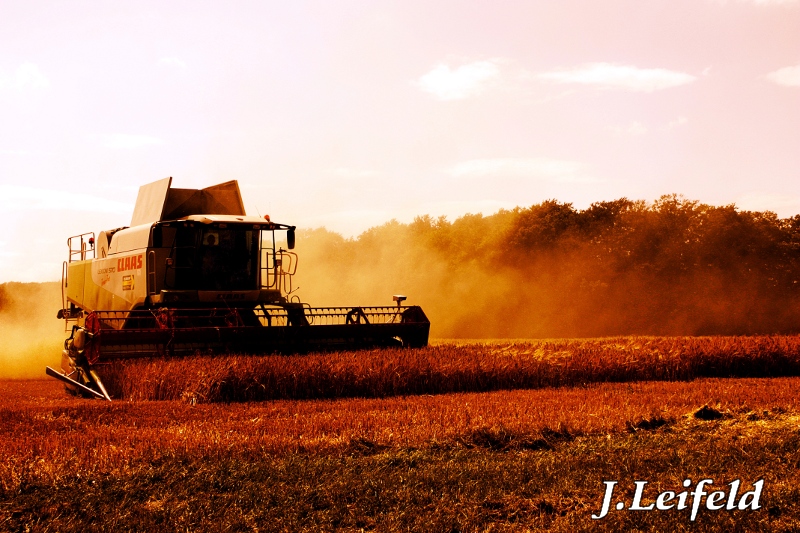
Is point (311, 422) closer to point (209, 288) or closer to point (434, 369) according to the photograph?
point (434, 369)

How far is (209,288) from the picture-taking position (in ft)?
50.9

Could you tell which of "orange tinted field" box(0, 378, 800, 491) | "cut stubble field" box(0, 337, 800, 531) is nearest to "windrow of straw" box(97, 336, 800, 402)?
"cut stubble field" box(0, 337, 800, 531)

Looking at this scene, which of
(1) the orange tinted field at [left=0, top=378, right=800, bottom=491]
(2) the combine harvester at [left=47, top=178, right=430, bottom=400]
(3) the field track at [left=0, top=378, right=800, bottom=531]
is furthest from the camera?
(2) the combine harvester at [left=47, top=178, right=430, bottom=400]

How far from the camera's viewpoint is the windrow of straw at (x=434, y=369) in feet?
Answer: 40.0

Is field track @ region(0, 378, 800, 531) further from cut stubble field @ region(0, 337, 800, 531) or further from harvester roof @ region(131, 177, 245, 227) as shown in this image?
harvester roof @ region(131, 177, 245, 227)

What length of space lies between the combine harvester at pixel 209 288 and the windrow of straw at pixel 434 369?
2.96ft

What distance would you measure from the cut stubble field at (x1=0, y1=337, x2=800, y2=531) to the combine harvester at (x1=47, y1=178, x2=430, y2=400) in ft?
4.67

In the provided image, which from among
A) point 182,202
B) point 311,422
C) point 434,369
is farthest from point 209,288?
point 311,422

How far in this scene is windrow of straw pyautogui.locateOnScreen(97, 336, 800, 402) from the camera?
12188mm

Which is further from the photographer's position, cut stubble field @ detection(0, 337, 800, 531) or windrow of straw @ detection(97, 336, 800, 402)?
windrow of straw @ detection(97, 336, 800, 402)

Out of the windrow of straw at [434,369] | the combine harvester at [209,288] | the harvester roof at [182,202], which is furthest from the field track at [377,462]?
the harvester roof at [182,202]

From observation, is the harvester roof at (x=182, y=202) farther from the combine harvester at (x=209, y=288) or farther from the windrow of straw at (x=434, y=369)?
the windrow of straw at (x=434, y=369)

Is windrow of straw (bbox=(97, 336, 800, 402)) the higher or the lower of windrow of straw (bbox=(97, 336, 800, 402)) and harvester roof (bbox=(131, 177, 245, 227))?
the lower

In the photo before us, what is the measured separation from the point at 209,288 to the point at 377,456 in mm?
8644
